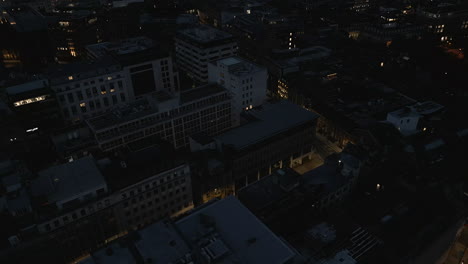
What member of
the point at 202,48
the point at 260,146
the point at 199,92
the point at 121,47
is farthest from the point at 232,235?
the point at 121,47

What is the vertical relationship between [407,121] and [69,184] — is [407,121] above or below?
below

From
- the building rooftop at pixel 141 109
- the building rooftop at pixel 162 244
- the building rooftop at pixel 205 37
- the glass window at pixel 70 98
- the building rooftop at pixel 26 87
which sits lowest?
the glass window at pixel 70 98

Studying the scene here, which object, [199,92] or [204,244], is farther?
[199,92]

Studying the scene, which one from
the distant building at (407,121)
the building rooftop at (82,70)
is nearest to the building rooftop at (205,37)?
the building rooftop at (82,70)

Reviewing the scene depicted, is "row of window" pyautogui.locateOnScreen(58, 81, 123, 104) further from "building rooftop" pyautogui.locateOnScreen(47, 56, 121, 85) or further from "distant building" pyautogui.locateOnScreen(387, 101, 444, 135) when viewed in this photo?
"distant building" pyautogui.locateOnScreen(387, 101, 444, 135)

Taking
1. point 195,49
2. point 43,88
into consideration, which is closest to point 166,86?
point 195,49

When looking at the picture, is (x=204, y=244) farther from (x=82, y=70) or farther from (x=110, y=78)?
(x=82, y=70)

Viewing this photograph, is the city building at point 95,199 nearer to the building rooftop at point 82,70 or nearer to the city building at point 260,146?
the city building at point 260,146
